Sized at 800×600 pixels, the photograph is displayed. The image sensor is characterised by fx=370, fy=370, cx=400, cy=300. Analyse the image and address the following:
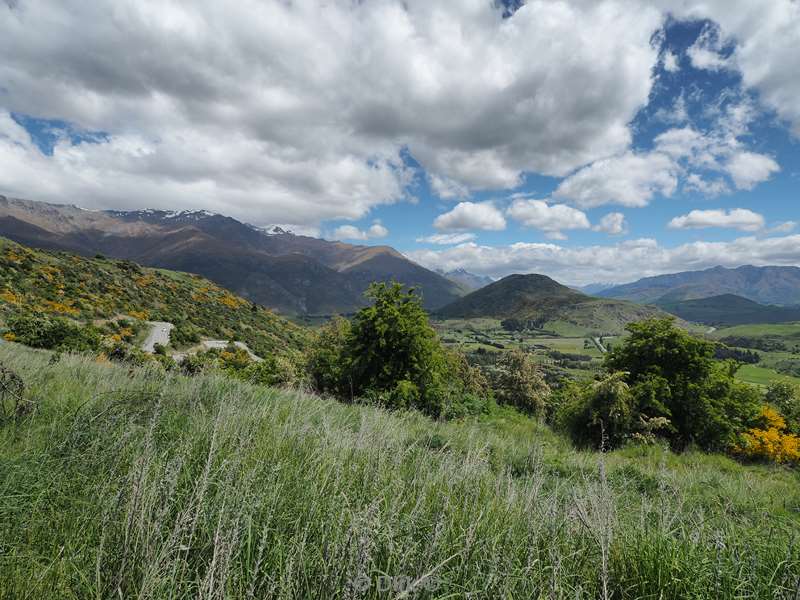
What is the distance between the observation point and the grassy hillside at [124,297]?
4441cm

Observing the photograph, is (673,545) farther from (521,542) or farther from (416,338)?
(416,338)

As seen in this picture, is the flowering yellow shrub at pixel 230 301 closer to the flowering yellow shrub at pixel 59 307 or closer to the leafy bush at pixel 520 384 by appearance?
the flowering yellow shrub at pixel 59 307

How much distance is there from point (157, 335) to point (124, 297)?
18429 mm

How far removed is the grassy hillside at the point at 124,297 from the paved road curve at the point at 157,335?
1.67m

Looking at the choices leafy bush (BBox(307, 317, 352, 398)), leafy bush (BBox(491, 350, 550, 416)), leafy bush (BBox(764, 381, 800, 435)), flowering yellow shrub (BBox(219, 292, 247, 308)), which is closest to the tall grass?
leafy bush (BBox(307, 317, 352, 398))

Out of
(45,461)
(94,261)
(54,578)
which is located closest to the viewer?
(54,578)

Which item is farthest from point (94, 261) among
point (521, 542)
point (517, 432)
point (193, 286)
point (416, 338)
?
point (521, 542)

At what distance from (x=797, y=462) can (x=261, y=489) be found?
65.9 ft

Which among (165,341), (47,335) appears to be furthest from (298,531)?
(165,341)

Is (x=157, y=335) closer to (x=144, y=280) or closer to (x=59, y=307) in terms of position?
(x=59, y=307)

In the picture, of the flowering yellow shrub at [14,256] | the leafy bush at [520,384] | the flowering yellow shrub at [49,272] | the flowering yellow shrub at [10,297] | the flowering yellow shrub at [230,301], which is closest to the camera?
the leafy bush at [520,384]

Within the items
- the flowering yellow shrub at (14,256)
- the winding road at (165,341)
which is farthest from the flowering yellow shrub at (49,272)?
the winding road at (165,341)

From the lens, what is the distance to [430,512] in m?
2.94

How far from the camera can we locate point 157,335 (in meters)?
48.7
